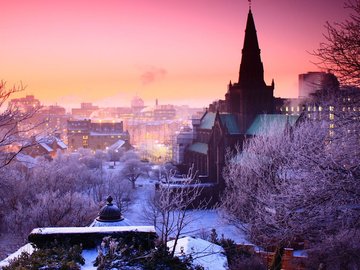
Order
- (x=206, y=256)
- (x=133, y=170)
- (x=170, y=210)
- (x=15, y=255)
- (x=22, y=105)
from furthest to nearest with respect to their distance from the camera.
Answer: (x=133, y=170), (x=170, y=210), (x=22, y=105), (x=206, y=256), (x=15, y=255)

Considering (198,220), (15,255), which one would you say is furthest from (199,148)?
(15,255)

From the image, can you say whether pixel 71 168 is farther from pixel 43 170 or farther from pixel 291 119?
pixel 291 119

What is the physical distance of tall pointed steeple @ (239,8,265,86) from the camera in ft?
174

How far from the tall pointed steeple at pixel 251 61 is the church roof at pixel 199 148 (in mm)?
10601

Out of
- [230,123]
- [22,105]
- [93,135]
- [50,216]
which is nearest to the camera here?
[22,105]

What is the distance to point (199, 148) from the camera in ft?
196

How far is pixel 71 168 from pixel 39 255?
160 ft

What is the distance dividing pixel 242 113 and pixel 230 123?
2.14m

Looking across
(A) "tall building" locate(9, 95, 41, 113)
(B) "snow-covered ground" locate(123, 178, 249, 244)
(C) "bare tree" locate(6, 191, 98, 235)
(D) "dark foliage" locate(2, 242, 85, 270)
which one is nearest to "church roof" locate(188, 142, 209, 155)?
(B) "snow-covered ground" locate(123, 178, 249, 244)

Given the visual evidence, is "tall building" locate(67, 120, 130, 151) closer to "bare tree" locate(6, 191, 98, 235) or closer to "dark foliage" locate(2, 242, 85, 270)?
"bare tree" locate(6, 191, 98, 235)

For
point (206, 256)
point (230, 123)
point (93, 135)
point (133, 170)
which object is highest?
point (230, 123)

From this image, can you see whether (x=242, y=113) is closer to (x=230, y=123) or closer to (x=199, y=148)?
(x=230, y=123)

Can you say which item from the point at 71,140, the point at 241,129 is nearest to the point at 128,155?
the point at 241,129

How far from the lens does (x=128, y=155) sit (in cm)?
8100
